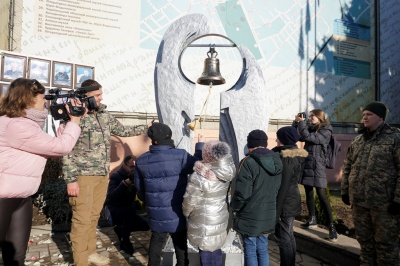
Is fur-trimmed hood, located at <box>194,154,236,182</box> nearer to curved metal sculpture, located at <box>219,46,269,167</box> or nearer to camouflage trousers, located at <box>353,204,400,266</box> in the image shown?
curved metal sculpture, located at <box>219,46,269,167</box>

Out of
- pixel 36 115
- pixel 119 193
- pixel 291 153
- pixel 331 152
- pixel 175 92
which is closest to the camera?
pixel 36 115

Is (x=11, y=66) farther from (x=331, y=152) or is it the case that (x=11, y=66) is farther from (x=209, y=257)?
(x=331, y=152)

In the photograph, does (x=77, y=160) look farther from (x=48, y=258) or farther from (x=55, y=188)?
(x=55, y=188)

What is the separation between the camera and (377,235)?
2688 millimetres

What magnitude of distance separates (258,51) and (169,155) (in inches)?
261

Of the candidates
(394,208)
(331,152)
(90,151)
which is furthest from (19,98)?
(331,152)

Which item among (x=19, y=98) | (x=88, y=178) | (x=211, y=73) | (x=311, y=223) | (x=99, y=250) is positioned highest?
(x=211, y=73)

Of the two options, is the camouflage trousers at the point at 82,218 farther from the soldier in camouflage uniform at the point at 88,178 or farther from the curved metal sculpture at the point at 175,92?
the curved metal sculpture at the point at 175,92

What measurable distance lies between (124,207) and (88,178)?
3.28 feet

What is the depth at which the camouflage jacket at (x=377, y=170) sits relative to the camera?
2613 mm

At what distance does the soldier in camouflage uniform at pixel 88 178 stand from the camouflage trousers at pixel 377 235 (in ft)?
8.35

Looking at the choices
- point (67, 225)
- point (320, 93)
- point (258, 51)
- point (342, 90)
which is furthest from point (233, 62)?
point (67, 225)

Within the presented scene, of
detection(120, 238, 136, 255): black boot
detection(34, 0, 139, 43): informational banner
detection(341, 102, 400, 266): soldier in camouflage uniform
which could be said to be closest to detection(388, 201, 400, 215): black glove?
detection(341, 102, 400, 266): soldier in camouflage uniform

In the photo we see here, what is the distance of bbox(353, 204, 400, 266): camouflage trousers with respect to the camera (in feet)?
8.57
